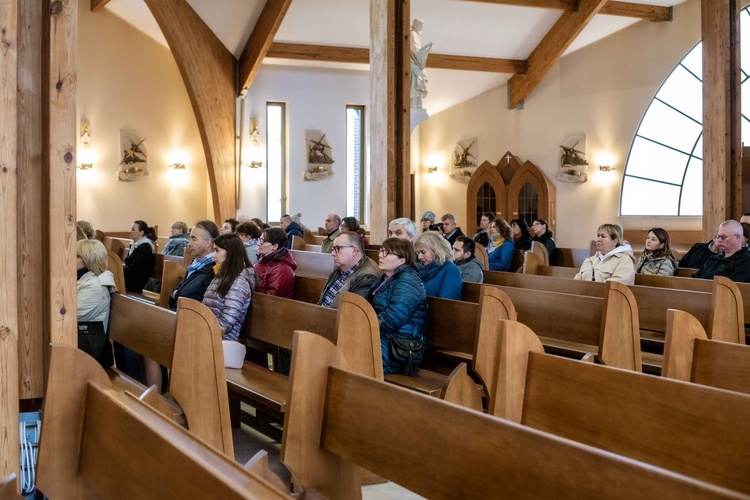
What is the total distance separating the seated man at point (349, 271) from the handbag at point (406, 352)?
1.58 feet

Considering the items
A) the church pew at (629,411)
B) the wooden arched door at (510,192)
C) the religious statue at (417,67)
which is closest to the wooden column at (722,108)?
the religious statue at (417,67)

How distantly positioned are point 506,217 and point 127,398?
1351 centimetres

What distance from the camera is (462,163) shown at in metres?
16.1

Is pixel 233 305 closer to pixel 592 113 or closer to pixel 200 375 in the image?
pixel 200 375

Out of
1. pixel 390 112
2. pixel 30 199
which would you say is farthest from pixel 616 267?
pixel 30 199

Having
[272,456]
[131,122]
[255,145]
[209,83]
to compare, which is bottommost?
[272,456]

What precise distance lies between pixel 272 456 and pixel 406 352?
82 cm

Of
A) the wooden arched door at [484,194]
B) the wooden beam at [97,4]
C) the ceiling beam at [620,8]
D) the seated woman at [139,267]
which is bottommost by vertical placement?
the seated woman at [139,267]

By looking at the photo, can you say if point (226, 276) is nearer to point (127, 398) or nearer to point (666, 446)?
point (127, 398)

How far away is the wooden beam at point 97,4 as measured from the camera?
12.4 m

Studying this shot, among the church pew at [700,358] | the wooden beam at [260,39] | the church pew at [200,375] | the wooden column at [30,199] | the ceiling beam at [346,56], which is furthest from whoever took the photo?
the ceiling beam at [346,56]

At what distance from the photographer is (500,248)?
7.97 metres

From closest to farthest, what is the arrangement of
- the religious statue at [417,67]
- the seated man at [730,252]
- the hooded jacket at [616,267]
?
the hooded jacket at [616,267] < the seated man at [730,252] < the religious statue at [417,67]

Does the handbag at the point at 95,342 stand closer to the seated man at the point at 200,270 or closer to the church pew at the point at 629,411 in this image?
the seated man at the point at 200,270
